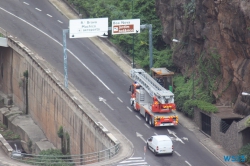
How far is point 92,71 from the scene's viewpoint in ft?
254

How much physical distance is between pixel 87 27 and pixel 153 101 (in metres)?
11.5

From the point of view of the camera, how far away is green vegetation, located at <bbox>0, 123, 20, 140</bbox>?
254ft

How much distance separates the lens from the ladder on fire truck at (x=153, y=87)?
63.2m

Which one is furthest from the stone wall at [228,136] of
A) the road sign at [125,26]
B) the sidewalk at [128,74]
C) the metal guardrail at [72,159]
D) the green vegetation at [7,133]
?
the green vegetation at [7,133]

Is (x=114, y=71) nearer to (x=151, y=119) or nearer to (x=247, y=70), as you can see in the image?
(x=151, y=119)

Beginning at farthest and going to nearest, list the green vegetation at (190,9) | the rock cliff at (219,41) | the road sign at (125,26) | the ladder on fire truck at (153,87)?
the road sign at (125,26), the green vegetation at (190,9), the ladder on fire truck at (153,87), the rock cliff at (219,41)

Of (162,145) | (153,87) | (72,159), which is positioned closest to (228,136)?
(162,145)

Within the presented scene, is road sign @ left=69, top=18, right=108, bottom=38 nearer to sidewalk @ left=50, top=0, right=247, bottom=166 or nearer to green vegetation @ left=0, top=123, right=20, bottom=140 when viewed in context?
sidewalk @ left=50, top=0, right=247, bottom=166

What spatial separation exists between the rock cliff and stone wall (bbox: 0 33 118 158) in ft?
37.8

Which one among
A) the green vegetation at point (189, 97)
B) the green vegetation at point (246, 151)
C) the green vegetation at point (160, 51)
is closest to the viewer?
Answer: the green vegetation at point (246, 151)

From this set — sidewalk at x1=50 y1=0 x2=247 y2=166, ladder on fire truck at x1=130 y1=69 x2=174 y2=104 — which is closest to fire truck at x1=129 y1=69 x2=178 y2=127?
ladder on fire truck at x1=130 y1=69 x2=174 y2=104

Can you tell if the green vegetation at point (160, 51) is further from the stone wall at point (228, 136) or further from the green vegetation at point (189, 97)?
the stone wall at point (228, 136)

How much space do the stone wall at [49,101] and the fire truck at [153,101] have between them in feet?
14.2

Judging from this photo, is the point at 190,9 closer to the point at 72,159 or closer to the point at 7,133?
the point at 72,159
